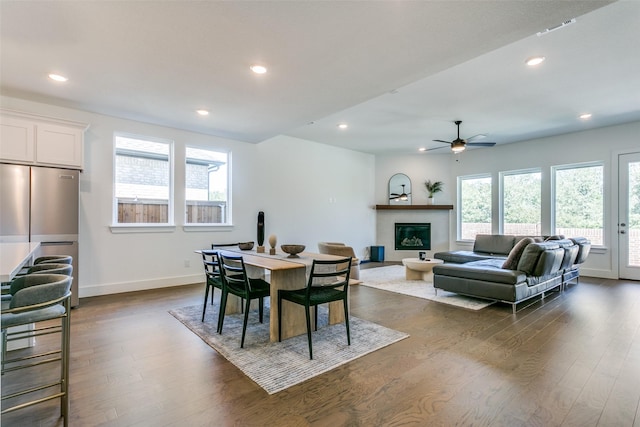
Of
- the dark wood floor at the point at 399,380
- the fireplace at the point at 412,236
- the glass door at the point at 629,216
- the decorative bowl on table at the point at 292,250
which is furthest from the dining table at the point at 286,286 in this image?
the glass door at the point at 629,216

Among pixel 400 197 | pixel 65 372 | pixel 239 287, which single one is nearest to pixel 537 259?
pixel 239 287

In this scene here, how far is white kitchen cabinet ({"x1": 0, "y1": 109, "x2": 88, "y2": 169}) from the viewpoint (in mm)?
3704

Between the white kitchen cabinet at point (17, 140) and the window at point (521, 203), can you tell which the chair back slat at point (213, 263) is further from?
the window at point (521, 203)

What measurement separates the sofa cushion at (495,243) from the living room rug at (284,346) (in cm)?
456

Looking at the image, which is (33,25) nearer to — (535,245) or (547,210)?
(535,245)

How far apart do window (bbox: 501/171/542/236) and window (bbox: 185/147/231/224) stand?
6348 mm

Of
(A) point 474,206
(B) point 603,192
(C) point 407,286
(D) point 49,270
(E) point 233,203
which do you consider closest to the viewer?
(D) point 49,270

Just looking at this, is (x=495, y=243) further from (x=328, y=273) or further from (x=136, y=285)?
(x=136, y=285)

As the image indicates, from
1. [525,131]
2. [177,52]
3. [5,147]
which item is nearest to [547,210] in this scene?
A: [525,131]

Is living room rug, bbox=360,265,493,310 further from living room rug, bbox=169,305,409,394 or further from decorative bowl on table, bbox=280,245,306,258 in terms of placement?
decorative bowl on table, bbox=280,245,306,258

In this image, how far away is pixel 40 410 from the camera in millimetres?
1872

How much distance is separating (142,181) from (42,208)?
139 centimetres

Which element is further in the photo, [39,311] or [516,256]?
[516,256]

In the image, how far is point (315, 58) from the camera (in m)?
2.91
